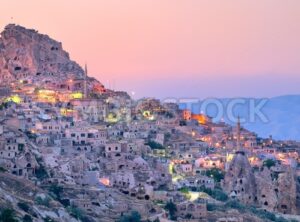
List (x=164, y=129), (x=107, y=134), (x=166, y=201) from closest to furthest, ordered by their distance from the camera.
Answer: (x=166, y=201) → (x=107, y=134) → (x=164, y=129)

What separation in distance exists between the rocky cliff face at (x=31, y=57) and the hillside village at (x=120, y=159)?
209 mm

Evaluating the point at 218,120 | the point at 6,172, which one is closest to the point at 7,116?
the point at 6,172

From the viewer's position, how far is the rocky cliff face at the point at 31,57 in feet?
325

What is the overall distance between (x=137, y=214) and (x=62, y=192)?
4.79 metres

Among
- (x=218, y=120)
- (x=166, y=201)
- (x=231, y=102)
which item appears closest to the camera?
(x=166, y=201)

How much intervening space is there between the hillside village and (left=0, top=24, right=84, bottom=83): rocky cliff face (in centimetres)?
21

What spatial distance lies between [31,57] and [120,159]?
40865mm

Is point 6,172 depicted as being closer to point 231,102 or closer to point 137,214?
point 137,214

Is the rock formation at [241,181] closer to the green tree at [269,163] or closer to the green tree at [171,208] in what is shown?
the green tree at [269,163]

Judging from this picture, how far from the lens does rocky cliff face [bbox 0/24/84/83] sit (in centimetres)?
9900

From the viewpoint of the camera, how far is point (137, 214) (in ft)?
168

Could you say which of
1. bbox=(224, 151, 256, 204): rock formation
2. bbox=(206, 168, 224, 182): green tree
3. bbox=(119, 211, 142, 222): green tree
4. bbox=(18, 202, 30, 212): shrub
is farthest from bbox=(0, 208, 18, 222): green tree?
bbox=(206, 168, 224, 182): green tree

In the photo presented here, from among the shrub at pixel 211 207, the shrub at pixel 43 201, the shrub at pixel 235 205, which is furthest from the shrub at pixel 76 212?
the shrub at pixel 235 205

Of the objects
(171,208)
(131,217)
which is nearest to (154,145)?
(171,208)
